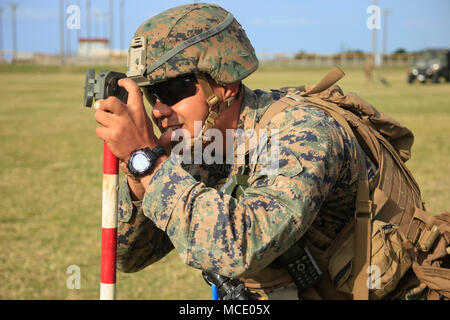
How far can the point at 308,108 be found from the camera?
234cm

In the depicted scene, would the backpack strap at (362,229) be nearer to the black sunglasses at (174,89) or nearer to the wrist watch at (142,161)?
the black sunglasses at (174,89)

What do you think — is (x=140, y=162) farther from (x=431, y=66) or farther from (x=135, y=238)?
(x=431, y=66)

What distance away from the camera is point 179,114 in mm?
2506

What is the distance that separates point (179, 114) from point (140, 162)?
0.43 m

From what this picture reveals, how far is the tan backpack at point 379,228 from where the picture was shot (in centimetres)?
237

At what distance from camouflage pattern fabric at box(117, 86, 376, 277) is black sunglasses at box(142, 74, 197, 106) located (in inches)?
17.4

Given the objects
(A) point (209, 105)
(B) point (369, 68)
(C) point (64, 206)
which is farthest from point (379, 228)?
(B) point (369, 68)

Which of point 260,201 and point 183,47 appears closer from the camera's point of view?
point 260,201

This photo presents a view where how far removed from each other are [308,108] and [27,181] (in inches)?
325

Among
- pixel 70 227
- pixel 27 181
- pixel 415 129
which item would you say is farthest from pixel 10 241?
pixel 415 129

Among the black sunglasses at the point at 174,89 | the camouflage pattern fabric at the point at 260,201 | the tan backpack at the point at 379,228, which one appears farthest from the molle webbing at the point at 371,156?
the black sunglasses at the point at 174,89

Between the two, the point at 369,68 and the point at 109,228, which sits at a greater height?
the point at 369,68

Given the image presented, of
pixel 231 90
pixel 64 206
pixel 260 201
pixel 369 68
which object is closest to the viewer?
pixel 260 201
